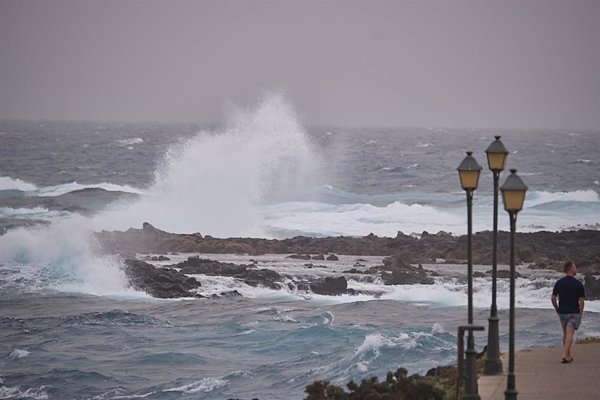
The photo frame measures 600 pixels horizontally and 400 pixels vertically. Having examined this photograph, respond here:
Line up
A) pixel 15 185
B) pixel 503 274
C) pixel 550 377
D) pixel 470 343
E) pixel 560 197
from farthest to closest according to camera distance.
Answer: pixel 15 185, pixel 560 197, pixel 503 274, pixel 550 377, pixel 470 343

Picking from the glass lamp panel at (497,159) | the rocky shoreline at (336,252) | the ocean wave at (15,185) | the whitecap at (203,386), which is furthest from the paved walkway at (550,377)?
the ocean wave at (15,185)

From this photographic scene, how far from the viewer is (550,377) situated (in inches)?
470

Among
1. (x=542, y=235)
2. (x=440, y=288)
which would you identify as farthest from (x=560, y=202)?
(x=440, y=288)

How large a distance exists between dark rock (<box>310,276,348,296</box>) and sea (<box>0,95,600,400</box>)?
315 millimetres

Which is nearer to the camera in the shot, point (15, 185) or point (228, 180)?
point (228, 180)

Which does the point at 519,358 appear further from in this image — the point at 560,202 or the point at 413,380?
the point at 560,202

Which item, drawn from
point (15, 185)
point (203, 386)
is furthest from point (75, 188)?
point (203, 386)

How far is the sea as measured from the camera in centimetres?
1794

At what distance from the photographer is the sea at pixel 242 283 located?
706 inches

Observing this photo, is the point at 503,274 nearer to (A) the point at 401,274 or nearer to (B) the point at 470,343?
(A) the point at 401,274

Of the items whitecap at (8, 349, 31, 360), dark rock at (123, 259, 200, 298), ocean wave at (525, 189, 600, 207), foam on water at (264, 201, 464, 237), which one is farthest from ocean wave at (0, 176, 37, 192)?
whitecap at (8, 349, 31, 360)

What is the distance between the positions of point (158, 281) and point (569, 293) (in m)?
15.2

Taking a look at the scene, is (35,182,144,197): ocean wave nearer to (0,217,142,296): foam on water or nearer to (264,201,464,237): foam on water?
(264,201,464,237): foam on water

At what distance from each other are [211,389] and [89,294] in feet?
34.0
